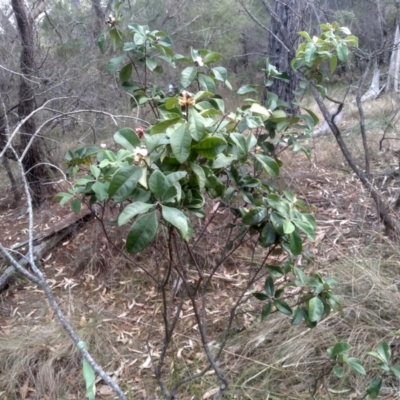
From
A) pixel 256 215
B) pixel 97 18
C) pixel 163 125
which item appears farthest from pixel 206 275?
pixel 97 18

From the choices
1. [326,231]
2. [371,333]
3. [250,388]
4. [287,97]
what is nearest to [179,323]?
[250,388]

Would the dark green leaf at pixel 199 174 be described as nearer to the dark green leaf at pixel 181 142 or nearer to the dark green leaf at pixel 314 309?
Result: the dark green leaf at pixel 181 142

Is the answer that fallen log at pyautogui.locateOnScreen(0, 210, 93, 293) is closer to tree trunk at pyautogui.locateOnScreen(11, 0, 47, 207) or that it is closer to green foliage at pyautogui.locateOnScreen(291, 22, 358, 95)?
tree trunk at pyautogui.locateOnScreen(11, 0, 47, 207)

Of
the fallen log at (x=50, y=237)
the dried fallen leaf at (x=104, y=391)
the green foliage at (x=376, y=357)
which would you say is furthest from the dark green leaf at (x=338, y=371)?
the fallen log at (x=50, y=237)

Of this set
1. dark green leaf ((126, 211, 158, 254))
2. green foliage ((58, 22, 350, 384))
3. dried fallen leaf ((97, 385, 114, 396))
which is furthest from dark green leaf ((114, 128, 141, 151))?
dried fallen leaf ((97, 385, 114, 396))

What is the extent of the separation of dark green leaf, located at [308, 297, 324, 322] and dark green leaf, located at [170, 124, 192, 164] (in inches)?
29.7

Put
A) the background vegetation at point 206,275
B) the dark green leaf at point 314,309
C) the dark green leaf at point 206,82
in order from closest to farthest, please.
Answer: the dark green leaf at point 314,309 < the dark green leaf at point 206,82 < the background vegetation at point 206,275

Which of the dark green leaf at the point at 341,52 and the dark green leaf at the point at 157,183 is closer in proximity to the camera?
the dark green leaf at the point at 157,183

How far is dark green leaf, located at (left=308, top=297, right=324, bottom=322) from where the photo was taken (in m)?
1.43

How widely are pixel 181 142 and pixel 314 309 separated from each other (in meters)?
0.80

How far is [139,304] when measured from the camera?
2.76 metres

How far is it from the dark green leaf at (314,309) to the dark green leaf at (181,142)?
75 centimetres

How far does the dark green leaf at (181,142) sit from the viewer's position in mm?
1011

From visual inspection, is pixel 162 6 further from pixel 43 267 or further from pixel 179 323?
pixel 179 323
